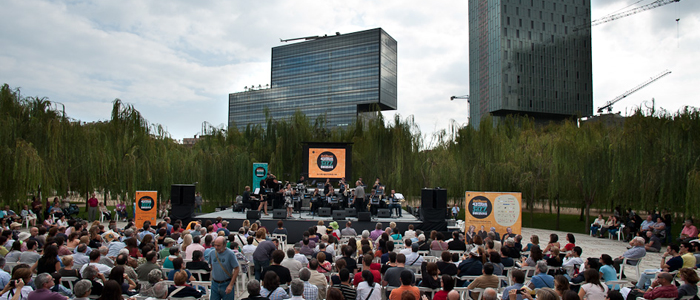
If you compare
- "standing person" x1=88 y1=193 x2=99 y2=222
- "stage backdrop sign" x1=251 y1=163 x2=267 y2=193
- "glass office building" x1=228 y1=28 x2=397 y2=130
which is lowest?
"standing person" x1=88 y1=193 x2=99 y2=222

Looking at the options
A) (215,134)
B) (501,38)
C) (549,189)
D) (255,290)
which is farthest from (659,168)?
(501,38)

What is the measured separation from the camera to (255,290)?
3986 mm

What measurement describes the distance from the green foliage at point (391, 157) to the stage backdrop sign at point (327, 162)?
55.2 inches

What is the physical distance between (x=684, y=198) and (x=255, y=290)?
15.6m

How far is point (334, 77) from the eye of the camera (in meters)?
79.2

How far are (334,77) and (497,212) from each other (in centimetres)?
7005

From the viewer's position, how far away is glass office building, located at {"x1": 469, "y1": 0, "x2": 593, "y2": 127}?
6550cm

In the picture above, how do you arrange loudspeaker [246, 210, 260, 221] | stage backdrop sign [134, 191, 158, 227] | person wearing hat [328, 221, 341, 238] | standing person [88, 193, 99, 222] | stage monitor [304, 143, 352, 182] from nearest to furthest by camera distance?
person wearing hat [328, 221, 341, 238], stage backdrop sign [134, 191, 158, 227], loudspeaker [246, 210, 260, 221], standing person [88, 193, 99, 222], stage monitor [304, 143, 352, 182]

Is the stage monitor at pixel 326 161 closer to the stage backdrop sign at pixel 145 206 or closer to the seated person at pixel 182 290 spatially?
the stage backdrop sign at pixel 145 206

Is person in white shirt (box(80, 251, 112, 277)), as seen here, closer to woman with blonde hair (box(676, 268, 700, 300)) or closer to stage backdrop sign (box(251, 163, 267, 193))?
woman with blonde hair (box(676, 268, 700, 300))

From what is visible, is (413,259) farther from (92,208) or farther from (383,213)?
(92,208)

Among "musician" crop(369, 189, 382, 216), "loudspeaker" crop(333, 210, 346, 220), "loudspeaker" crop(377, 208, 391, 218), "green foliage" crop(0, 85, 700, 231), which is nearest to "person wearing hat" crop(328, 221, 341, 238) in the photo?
"loudspeaker" crop(333, 210, 346, 220)

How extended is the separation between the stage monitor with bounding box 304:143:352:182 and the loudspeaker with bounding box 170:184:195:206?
589 centimetres

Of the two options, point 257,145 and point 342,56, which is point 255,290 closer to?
point 257,145
